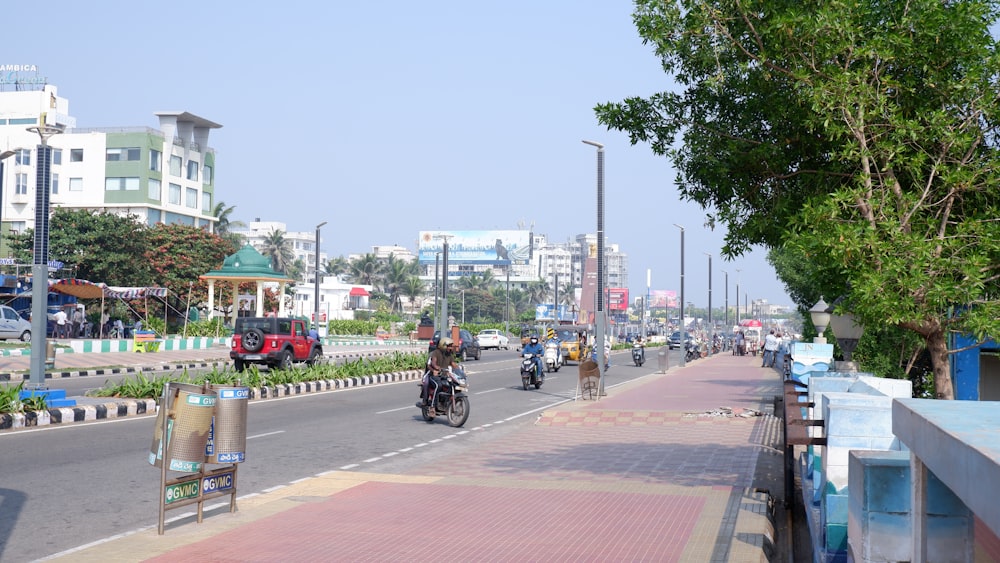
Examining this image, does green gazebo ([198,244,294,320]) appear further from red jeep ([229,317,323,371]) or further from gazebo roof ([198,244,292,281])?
red jeep ([229,317,323,371])

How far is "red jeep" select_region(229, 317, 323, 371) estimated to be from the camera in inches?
1141

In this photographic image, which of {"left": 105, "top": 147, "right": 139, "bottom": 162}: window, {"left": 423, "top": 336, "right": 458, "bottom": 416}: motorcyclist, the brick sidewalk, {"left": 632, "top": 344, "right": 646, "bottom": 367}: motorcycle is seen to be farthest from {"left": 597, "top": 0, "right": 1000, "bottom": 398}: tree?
{"left": 105, "top": 147, "right": 139, "bottom": 162}: window

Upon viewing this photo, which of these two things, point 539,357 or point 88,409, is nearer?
point 88,409

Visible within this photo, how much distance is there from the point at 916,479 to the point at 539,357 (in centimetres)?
2607

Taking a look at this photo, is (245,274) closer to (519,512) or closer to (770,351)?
(770,351)

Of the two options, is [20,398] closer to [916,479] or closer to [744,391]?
[916,479]

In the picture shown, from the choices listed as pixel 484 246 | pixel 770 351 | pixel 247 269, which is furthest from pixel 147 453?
pixel 484 246

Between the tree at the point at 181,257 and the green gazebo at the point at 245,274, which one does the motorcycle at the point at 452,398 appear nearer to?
the green gazebo at the point at 245,274

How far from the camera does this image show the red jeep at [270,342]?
29.0 m

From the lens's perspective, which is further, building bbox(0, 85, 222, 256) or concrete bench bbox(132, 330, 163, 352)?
building bbox(0, 85, 222, 256)

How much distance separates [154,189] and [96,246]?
70.5 feet

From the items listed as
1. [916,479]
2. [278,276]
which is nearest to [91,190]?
[278,276]

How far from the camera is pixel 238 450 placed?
29.9 ft

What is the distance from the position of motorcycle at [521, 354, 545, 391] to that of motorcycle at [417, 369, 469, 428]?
33.8 ft
